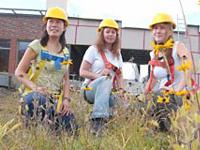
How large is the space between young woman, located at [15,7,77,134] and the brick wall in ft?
76.4

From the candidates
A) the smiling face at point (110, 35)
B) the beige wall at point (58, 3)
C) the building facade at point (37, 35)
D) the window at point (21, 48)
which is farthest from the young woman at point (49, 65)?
the window at point (21, 48)

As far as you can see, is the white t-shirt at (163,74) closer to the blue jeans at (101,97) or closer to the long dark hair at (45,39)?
the blue jeans at (101,97)

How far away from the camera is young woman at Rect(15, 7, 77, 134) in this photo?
12.6ft

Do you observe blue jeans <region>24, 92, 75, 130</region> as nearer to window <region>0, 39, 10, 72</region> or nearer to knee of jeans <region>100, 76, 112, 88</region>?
knee of jeans <region>100, 76, 112, 88</region>

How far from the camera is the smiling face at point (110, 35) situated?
176 inches

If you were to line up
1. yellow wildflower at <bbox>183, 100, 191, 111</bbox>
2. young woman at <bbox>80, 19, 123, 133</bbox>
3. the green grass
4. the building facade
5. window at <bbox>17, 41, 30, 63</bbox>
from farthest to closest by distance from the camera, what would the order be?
1. window at <bbox>17, 41, 30, 63</bbox>
2. the building facade
3. young woman at <bbox>80, 19, 123, 133</bbox>
4. the green grass
5. yellow wildflower at <bbox>183, 100, 191, 111</bbox>

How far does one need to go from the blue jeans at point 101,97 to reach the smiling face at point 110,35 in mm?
518

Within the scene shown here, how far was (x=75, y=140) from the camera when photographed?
3.18m

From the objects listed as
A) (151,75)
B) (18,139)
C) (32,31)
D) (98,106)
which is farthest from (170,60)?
(32,31)

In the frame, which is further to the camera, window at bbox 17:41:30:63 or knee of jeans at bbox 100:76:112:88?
window at bbox 17:41:30:63

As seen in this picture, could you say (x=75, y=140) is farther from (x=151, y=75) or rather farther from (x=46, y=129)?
(x=151, y=75)

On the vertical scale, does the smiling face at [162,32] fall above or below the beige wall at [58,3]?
below

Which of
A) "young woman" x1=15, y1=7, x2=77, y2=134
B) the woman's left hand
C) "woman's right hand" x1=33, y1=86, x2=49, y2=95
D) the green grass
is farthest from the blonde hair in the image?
the green grass

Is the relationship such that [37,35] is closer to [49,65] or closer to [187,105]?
[49,65]
